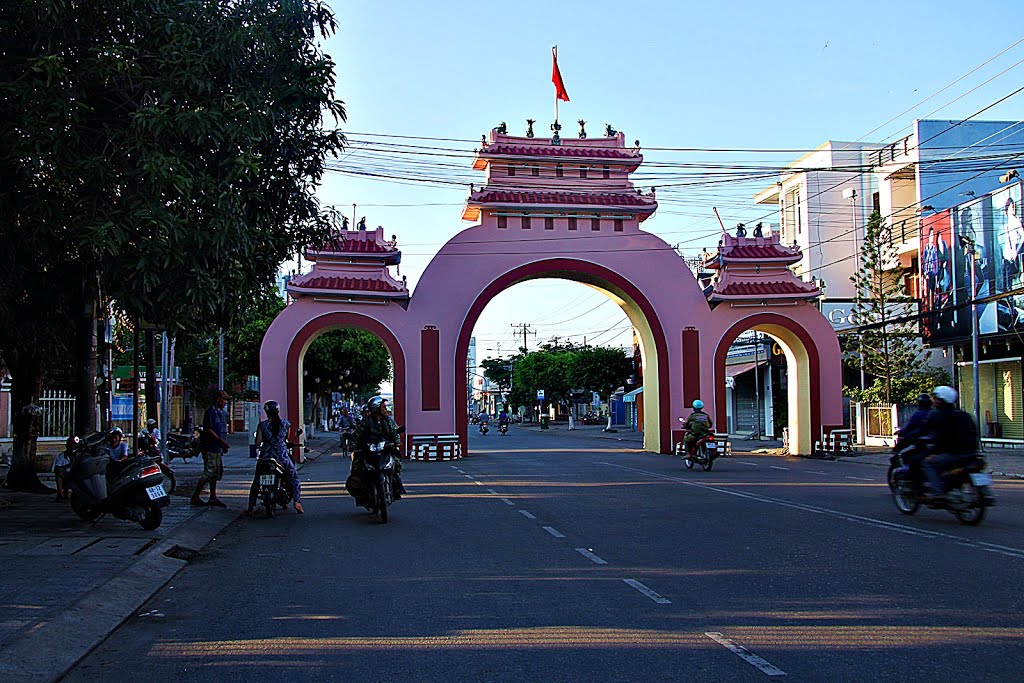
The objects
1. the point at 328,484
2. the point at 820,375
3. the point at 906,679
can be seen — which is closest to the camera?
the point at 906,679

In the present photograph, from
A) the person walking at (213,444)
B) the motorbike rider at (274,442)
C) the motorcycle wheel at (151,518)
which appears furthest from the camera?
the person walking at (213,444)

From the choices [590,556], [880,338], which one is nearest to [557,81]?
[880,338]

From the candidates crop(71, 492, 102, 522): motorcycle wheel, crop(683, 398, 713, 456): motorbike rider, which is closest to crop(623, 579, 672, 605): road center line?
crop(71, 492, 102, 522): motorcycle wheel

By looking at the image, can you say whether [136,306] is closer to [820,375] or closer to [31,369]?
[31,369]

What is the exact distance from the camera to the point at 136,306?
35.5ft

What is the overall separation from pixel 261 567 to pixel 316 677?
4.59m

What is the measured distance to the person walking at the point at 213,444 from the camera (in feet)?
49.9

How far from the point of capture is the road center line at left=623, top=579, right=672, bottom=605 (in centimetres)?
780

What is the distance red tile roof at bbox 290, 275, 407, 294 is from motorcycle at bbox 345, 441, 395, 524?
18.8 metres

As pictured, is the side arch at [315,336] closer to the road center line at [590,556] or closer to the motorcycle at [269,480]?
the motorcycle at [269,480]

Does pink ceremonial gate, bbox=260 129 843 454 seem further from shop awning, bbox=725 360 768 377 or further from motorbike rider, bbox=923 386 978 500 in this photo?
motorbike rider, bbox=923 386 978 500

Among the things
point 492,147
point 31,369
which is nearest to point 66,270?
point 31,369

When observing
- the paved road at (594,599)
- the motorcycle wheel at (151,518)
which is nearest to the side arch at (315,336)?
the paved road at (594,599)

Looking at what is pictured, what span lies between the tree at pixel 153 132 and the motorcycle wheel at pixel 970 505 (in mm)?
9333
